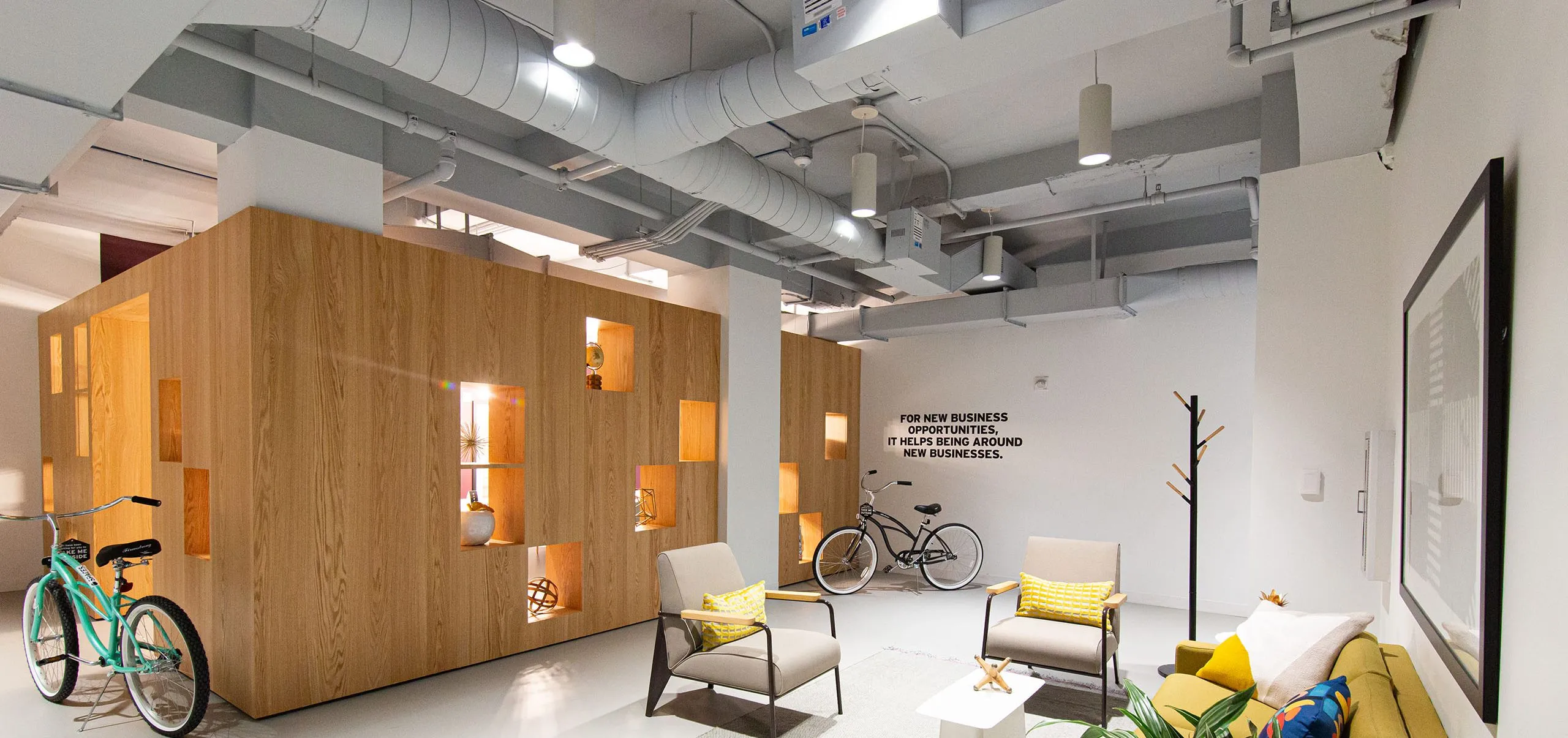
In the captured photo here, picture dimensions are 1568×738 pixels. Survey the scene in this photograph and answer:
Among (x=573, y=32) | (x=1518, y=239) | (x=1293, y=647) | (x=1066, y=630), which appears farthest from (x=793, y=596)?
(x=1518, y=239)

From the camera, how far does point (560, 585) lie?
581cm

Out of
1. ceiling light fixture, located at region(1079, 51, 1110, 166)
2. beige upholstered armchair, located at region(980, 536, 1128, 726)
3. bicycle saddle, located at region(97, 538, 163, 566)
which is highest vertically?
ceiling light fixture, located at region(1079, 51, 1110, 166)

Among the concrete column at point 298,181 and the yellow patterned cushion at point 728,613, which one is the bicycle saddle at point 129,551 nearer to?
the concrete column at point 298,181

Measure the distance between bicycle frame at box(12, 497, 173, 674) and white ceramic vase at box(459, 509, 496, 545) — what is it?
160 cm

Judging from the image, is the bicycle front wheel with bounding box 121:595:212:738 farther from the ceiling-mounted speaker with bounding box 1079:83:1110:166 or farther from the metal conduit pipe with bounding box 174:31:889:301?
the ceiling-mounted speaker with bounding box 1079:83:1110:166

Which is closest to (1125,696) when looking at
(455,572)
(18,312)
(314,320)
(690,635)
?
(690,635)

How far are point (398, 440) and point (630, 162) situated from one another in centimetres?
211

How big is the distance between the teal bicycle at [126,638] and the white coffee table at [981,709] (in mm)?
3295

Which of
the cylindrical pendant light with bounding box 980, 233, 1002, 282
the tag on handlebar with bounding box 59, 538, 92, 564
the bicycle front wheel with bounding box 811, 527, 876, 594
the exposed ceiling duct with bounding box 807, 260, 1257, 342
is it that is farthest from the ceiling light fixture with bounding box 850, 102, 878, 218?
the tag on handlebar with bounding box 59, 538, 92, 564

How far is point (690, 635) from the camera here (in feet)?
13.8

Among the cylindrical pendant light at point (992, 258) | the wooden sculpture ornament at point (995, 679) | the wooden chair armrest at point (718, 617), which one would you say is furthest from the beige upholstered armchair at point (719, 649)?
the cylindrical pendant light at point (992, 258)

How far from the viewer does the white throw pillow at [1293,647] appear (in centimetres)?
299

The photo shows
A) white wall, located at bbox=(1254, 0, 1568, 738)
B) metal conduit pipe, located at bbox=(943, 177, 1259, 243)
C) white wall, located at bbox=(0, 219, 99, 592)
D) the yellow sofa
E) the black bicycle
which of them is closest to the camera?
white wall, located at bbox=(1254, 0, 1568, 738)

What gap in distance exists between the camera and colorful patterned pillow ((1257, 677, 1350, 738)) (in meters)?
2.09
